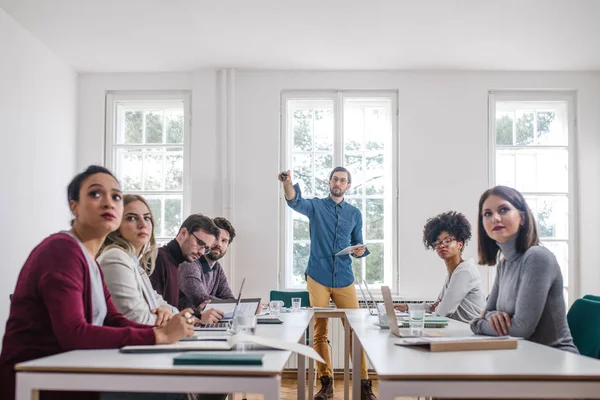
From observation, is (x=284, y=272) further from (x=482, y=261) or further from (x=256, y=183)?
(x=482, y=261)

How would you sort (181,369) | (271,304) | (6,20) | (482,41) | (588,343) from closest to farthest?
1. (181,369)
2. (588,343)
3. (271,304)
4. (6,20)
5. (482,41)

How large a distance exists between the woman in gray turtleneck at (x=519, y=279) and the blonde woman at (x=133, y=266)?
1.24 m

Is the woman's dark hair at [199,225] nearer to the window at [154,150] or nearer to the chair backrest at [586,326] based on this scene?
the chair backrest at [586,326]

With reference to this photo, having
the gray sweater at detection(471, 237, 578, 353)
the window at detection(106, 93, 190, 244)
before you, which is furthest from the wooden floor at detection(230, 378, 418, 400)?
the gray sweater at detection(471, 237, 578, 353)

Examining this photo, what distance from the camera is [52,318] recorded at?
188cm

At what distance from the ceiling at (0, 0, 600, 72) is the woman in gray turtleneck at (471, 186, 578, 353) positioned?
2167 millimetres

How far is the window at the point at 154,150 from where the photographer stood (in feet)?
19.9

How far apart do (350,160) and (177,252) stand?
2851 mm

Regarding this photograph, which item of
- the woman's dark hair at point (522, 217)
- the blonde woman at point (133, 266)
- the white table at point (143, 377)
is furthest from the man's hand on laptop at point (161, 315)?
the woman's dark hair at point (522, 217)

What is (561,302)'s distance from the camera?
7.81 ft

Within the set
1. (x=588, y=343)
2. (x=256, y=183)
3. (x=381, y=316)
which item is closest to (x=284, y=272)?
(x=256, y=183)

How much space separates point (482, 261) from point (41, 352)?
1923 mm

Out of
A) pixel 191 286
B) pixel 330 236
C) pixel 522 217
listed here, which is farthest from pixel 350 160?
pixel 522 217

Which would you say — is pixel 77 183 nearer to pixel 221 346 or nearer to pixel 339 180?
pixel 221 346
